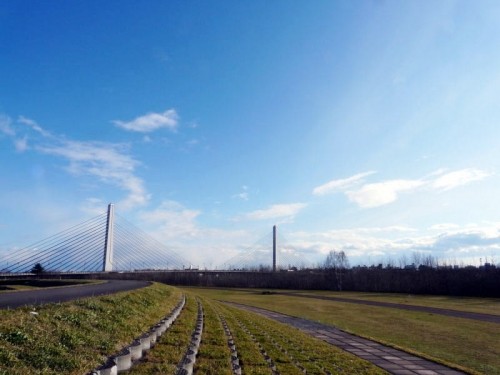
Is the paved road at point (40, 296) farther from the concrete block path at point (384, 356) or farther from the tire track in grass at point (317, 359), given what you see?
the concrete block path at point (384, 356)

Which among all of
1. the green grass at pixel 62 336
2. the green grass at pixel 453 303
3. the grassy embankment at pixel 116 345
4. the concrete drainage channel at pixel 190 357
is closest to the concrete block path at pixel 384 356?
the grassy embankment at pixel 116 345

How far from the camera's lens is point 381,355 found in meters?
13.2

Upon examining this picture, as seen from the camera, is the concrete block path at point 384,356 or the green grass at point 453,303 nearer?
the concrete block path at point 384,356

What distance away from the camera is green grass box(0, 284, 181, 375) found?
561cm

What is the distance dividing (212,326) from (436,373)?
6554 millimetres

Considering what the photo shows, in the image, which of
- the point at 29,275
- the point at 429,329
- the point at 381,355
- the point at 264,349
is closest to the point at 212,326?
the point at 264,349

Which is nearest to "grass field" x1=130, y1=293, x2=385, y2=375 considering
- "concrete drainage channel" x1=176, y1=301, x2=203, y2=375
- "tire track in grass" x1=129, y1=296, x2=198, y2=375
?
"tire track in grass" x1=129, y1=296, x2=198, y2=375

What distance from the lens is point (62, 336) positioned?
22.5 ft

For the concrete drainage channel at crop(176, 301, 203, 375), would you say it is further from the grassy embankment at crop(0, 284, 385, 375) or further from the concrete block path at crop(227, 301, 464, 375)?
the concrete block path at crop(227, 301, 464, 375)

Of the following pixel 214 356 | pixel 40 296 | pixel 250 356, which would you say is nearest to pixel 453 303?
pixel 250 356

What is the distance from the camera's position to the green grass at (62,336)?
5613 mm

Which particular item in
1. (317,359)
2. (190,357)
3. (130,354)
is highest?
(130,354)

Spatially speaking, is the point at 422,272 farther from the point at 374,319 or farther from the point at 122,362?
the point at 122,362

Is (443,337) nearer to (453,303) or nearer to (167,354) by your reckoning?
(167,354)
